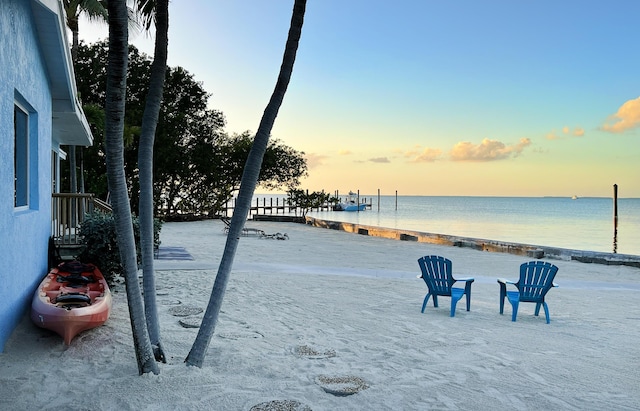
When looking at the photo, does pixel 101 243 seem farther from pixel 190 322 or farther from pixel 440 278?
pixel 440 278

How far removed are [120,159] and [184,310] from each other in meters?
4.22

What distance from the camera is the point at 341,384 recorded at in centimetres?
493

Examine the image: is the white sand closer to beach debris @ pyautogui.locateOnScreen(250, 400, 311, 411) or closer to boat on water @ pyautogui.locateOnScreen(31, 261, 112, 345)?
beach debris @ pyautogui.locateOnScreen(250, 400, 311, 411)

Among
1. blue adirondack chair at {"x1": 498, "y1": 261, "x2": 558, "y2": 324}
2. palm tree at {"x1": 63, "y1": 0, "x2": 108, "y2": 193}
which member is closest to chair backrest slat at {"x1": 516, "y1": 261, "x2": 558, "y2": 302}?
blue adirondack chair at {"x1": 498, "y1": 261, "x2": 558, "y2": 324}

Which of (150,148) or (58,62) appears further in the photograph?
(58,62)

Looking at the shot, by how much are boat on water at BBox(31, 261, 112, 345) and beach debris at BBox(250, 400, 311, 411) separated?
8.07 feet

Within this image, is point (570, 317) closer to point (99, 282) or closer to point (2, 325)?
point (99, 282)

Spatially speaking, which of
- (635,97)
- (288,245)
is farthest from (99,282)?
(635,97)

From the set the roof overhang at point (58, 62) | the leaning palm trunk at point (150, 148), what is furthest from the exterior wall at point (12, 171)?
the leaning palm trunk at point (150, 148)

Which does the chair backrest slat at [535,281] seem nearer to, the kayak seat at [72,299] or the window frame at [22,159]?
the kayak seat at [72,299]

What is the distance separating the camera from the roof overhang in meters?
6.93

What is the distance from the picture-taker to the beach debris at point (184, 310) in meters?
7.68

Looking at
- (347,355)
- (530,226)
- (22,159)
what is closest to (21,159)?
(22,159)

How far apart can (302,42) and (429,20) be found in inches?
684
